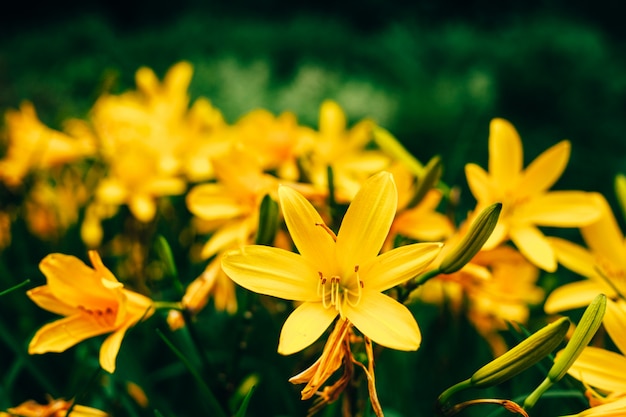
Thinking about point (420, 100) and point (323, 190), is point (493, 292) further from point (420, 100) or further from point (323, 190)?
point (420, 100)

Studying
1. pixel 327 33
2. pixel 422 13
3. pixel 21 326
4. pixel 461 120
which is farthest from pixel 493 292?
pixel 422 13

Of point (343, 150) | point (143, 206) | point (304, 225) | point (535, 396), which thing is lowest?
point (143, 206)

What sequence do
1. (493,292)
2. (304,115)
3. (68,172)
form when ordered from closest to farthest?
(493,292), (68,172), (304,115)

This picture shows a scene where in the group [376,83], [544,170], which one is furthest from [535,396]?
[376,83]

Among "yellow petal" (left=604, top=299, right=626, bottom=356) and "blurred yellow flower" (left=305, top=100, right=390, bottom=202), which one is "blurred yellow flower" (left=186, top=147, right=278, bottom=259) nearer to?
"blurred yellow flower" (left=305, top=100, right=390, bottom=202)

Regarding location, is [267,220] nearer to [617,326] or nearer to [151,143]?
[617,326]
